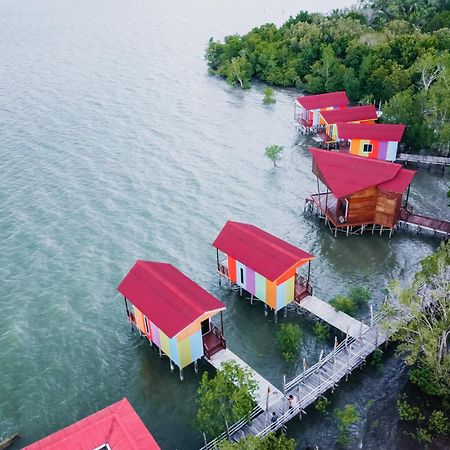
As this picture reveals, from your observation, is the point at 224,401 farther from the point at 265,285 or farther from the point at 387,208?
the point at 387,208

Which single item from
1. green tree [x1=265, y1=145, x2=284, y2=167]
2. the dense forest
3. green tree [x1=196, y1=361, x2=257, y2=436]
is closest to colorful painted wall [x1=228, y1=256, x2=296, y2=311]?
green tree [x1=196, y1=361, x2=257, y2=436]

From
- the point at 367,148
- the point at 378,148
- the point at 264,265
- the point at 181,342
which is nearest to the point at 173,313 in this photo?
the point at 181,342

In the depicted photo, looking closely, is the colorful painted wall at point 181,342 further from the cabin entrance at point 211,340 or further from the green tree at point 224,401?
the green tree at point 224,401

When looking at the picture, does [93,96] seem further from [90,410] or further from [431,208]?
[90,410]

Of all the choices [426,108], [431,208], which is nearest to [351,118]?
[426,108]

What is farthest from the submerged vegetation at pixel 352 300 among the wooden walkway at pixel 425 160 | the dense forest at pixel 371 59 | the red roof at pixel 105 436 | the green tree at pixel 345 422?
the dense forest at pixel 371 59

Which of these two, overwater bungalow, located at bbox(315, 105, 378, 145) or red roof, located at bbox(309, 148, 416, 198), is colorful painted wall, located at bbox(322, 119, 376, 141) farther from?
red roof, located at bbox(309, 148, 416, 198)
